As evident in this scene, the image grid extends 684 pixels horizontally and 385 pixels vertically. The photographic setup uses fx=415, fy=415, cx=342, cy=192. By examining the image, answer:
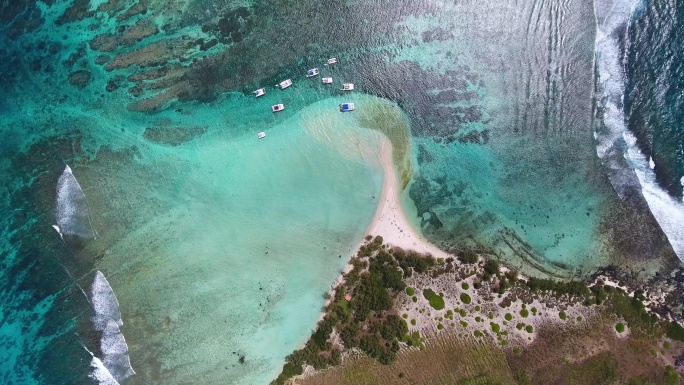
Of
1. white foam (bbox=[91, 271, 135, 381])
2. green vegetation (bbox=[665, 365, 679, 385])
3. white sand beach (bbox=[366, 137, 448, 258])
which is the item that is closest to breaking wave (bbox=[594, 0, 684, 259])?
green vegetation (bbox=[665, 365, 679, 385])

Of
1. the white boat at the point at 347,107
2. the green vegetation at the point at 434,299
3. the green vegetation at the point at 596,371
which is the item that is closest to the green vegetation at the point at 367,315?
the green vegetation at the point at 434,299

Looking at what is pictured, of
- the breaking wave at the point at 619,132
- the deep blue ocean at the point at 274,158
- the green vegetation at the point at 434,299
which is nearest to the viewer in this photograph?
the green vegetation at the point at 434,299

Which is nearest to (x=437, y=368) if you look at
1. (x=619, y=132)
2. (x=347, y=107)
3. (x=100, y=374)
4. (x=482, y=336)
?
(x=482, y=336)

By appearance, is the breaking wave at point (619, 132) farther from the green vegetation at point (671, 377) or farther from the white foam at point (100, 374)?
the white foam at point (100, 374)

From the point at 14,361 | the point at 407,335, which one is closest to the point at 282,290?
the point at 407,335

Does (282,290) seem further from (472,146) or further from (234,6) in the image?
(234,6)

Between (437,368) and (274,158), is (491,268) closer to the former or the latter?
(437,368)

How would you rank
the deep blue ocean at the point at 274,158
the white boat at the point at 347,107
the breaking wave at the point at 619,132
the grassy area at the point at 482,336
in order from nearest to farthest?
the grassy area at the point at 482,336 → the deep blue ocean at the point at 274,158 → the breaking wave at the point at 619,132 → the white boat at the point at 347,107
